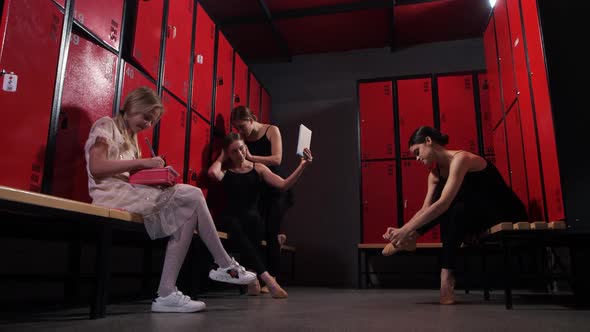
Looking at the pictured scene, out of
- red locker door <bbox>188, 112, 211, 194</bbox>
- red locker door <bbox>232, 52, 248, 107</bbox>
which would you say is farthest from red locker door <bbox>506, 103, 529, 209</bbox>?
red locker door <bbox>232, 52, 248, 107</bbox>

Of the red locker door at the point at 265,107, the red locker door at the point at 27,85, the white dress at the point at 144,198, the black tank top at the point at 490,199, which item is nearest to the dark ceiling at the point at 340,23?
the red locker door at the point at 265,107

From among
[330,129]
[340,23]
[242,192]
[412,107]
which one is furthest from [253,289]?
[340,23]

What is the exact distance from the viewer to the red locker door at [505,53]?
8.82 ft

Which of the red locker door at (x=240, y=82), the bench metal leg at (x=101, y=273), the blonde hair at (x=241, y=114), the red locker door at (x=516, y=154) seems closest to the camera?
the bench metal leg at (x=101, y=273)

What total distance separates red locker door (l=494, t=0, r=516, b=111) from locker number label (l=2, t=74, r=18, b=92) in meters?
2.55

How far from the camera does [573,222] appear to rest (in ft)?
6.22

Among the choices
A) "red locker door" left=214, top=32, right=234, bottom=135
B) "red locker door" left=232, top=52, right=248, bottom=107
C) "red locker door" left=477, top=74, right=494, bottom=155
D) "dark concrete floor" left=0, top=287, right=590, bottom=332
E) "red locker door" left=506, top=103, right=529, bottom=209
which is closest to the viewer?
"dark concrete floor" left=0, top=287, right=590, bottom=332

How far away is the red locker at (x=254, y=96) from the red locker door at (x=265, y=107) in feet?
0.52

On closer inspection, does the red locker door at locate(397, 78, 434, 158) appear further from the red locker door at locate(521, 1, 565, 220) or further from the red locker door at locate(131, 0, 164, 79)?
the red locker door at locate(131, 0, 164, 79)

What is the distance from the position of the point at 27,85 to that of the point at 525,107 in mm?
2405

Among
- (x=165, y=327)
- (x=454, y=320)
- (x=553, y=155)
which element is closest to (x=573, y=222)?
(x=553, y=155)

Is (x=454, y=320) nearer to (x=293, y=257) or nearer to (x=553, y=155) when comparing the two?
(x=553, y=155)

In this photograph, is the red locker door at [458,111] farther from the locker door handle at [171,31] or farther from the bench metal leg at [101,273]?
the bench metal leg at [101,273]

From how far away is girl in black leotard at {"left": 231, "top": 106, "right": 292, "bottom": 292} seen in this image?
9.34ft
